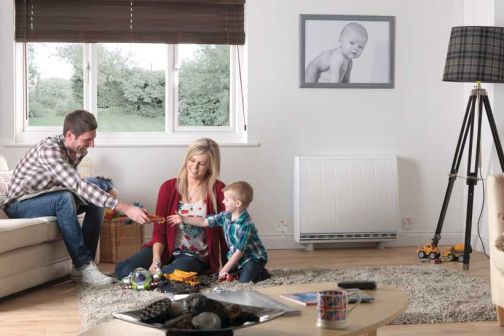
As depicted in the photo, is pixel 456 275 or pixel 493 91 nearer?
pixel 456 275

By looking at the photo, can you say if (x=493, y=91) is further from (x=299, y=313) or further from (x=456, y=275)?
(x=299, y=313)

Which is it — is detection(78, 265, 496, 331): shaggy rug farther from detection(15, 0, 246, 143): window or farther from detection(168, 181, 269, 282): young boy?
detection(15, 0, 246, 143): window

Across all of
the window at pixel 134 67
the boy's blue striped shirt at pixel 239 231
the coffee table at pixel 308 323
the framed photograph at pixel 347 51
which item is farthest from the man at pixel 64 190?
the framed photograph at pixel 347 51

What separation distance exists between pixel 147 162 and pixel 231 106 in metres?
0.77

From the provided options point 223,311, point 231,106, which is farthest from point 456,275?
point 223,311

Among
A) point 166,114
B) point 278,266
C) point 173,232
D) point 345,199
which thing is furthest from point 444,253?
point 166,114

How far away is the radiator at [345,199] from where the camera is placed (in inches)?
227

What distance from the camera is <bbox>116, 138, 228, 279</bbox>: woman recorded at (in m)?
4.43

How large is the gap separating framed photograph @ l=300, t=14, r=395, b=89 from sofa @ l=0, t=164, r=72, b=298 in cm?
227

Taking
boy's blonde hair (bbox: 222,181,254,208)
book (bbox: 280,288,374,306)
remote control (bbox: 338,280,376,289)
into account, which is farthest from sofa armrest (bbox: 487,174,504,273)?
boy's blonde hair (bbox: 222,181,254,208)

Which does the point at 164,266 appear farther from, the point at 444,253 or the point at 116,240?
the point at 444,253

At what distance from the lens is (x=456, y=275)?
15.2 feet

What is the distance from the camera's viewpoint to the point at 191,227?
4449 mm

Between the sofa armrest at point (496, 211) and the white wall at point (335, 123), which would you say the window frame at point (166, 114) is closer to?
the white wall at point (335, 123)
